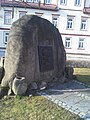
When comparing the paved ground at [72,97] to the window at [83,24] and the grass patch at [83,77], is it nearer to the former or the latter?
the grass patch at [83,77]

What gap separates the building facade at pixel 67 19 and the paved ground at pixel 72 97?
21.3 metres

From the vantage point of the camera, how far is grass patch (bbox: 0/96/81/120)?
6449 mm

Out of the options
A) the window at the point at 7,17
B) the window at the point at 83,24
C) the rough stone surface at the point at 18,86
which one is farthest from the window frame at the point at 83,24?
the rough stone surface at the point at 18,86

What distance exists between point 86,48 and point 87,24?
3.29 meters

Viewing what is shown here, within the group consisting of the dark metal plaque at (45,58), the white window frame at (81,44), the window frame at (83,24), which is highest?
the window frame at (83,24)

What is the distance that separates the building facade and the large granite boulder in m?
20.6

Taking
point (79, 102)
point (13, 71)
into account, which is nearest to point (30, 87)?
point (13, 71)

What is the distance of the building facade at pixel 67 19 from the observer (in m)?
30.2

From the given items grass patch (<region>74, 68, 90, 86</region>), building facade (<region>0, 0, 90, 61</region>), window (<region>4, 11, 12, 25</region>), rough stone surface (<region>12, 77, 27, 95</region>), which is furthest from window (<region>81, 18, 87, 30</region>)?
rough stone surface (<region>12, 77, 27, 95</region>)

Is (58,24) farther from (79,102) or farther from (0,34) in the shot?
(79,102)

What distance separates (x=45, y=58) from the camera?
366 inches

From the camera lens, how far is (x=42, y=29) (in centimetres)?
934

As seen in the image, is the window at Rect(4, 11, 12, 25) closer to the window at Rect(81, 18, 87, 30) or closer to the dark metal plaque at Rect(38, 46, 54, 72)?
the window at Rect(81, 18, 87, 30)

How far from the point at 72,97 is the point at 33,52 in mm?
2234
